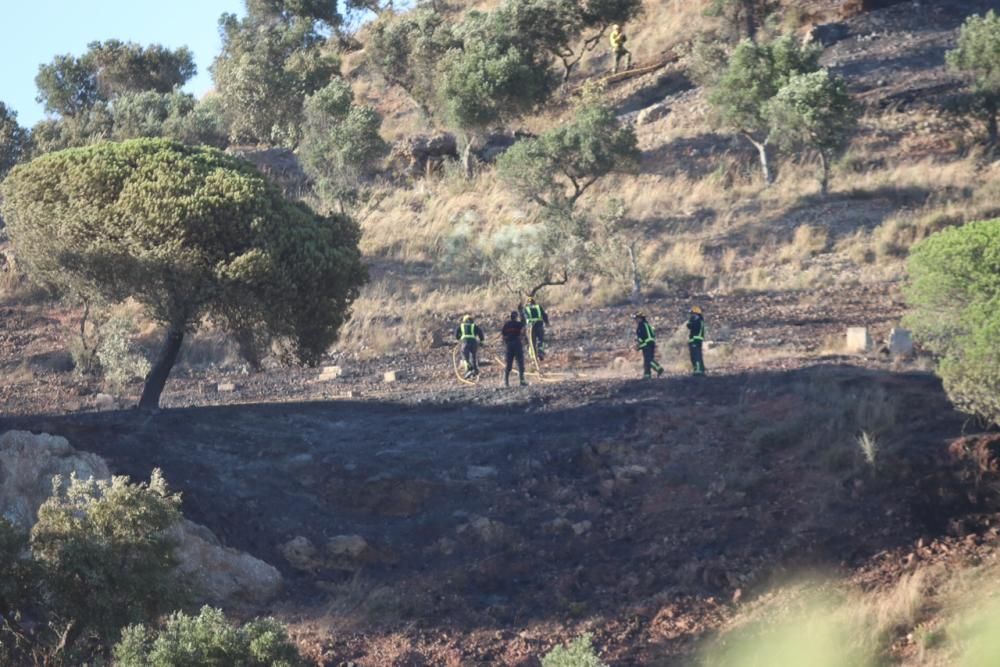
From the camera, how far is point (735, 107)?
34.7 metres

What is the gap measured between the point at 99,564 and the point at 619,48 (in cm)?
3444

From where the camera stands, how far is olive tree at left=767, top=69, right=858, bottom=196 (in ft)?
108

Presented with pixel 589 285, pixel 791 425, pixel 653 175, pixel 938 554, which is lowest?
pixel 938 554

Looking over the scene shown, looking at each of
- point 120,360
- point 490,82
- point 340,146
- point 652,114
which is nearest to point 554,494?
point 120,360

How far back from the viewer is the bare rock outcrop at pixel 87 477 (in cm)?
1542

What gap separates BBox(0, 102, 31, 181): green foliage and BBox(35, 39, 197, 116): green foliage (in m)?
6.89

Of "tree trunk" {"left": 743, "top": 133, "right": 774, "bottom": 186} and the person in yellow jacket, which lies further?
the person in yellow jacket

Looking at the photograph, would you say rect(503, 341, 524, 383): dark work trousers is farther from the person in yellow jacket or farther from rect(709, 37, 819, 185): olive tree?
the person in yellow jacket

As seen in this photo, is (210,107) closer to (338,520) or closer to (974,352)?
(338,520)

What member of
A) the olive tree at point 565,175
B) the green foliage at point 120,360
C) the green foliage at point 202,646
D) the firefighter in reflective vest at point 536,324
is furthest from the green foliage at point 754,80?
the green foliage at point 202,646

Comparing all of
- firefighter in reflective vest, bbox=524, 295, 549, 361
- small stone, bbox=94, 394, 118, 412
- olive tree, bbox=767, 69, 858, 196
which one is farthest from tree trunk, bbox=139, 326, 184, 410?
olive tree, bbox=767, 69, 858, 196

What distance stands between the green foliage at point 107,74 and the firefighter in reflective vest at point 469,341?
1075 inches

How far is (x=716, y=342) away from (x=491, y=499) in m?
8.26

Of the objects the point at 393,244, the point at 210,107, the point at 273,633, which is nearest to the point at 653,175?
the point at 393,244
